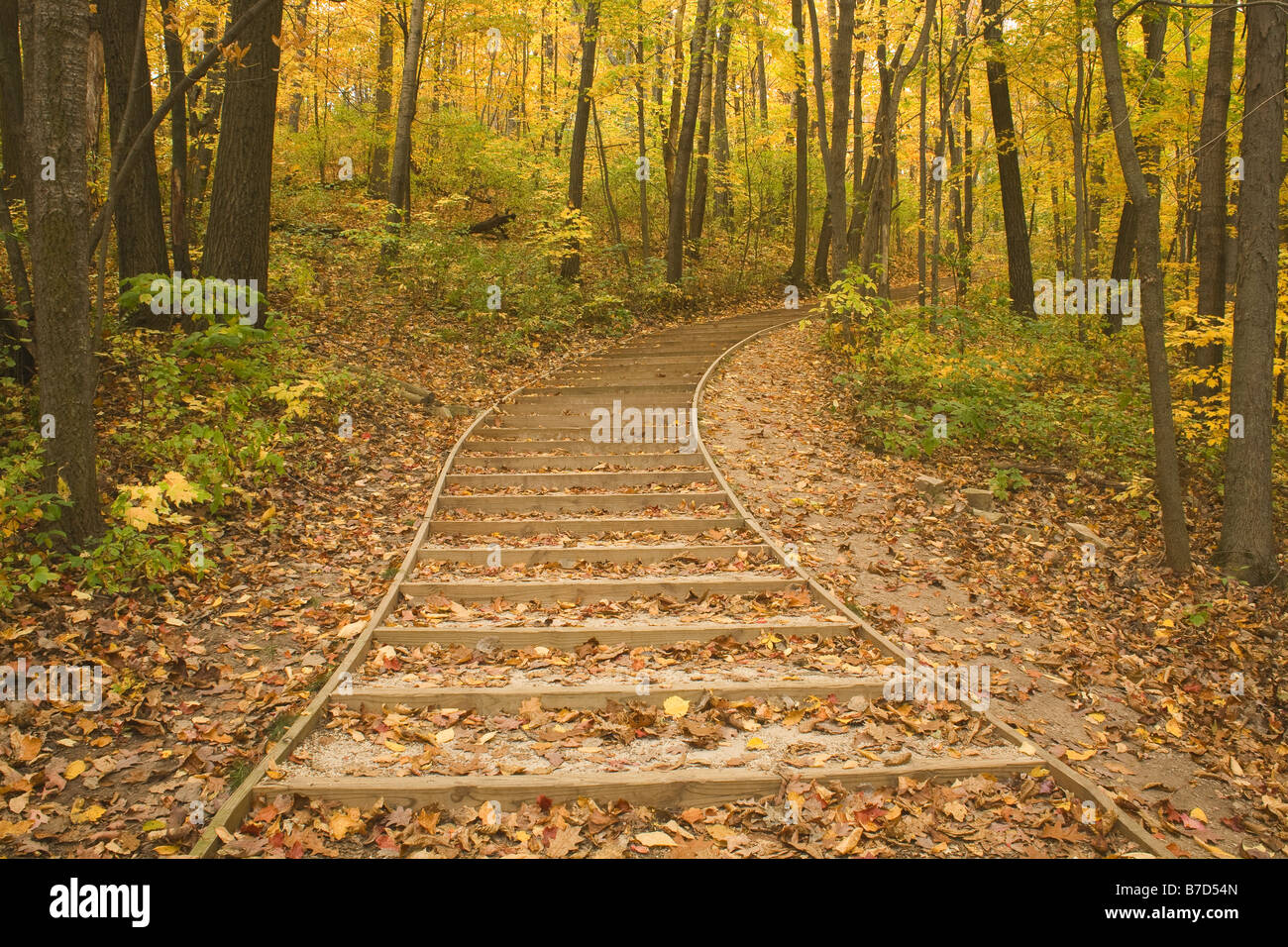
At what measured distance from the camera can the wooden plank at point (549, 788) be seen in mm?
3387

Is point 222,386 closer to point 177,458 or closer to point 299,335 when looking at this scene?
point 177,458

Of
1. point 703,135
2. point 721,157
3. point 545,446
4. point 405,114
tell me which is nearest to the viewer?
point 545,446

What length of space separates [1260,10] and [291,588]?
34.6 ft

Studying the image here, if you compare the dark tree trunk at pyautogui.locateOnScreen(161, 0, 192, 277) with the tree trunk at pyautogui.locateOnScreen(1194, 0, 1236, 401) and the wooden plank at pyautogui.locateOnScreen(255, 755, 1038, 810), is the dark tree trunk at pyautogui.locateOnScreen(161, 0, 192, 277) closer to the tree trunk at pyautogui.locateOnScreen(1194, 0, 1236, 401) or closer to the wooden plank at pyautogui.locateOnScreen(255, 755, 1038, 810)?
the wooden plank at pyautogui.locateOnScreen(255, 755, 1038, 810)

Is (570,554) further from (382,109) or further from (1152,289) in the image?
(382,109)

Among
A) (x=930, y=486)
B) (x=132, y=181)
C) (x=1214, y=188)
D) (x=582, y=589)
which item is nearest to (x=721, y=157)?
(x=1214, y=188)

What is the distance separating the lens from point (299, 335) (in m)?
10.8

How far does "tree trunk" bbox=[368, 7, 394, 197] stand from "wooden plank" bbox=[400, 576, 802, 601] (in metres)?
17.4

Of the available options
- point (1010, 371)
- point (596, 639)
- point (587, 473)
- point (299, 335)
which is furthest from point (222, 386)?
point (1010, 371)

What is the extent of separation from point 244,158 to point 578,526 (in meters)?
6.63

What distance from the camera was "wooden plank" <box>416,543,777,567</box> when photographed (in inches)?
263

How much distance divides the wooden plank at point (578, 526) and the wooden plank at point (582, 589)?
1428 millimetres

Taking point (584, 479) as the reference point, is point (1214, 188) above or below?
above

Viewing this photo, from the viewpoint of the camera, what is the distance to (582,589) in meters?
5.91
